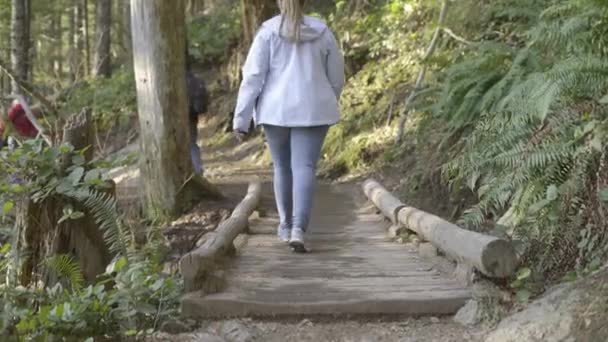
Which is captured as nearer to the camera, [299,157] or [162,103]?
[299,157]

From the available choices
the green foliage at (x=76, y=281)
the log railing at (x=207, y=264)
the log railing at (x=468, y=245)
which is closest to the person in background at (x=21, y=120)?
the green foliage at (x=76, y=281)

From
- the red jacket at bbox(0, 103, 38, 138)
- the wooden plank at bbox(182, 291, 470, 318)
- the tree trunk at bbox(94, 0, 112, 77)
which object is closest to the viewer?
the wooden plank at bbox(182, 291, 470, 318)

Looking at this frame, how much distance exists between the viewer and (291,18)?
5637 millimetres

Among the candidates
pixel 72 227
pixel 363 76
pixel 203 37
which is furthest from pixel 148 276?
pixel 203 37

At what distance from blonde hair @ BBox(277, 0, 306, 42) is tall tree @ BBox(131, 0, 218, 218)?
12.8 ft

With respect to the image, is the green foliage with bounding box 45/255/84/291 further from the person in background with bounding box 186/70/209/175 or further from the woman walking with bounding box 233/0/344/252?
the person in background with bounding box 186/70/209/175

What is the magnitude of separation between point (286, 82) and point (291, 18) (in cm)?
48

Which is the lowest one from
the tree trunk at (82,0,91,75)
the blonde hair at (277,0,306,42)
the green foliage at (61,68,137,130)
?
the green foliage at (61,68,137,130)

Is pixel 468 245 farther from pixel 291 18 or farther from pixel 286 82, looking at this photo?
pixel 291 18

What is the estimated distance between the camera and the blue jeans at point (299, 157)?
5715 millimetres

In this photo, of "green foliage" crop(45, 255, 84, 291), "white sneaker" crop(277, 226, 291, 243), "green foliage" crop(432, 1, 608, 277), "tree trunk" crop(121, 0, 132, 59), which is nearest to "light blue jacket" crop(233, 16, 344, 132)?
"white sneaker" crop(277, 226, 291, 243)

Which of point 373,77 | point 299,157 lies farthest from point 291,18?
point 373,77

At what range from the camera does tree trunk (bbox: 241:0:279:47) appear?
17.2 m

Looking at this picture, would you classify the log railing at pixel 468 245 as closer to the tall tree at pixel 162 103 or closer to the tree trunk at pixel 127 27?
the tall tree at pixel 162 103
